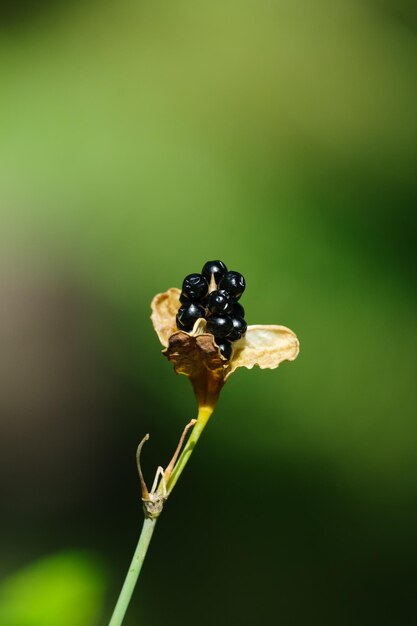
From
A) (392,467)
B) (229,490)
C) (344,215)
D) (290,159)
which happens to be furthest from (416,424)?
(290,159)

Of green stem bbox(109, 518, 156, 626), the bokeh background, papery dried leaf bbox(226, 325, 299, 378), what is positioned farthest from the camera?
the bokeh background

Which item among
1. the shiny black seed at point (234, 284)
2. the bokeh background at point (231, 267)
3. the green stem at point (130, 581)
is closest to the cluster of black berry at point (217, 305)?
the shiny black seed at point (234, 284)

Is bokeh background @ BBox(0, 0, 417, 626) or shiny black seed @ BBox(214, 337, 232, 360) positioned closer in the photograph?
shiny black seed @ BBox(214, 337, 232, 360)

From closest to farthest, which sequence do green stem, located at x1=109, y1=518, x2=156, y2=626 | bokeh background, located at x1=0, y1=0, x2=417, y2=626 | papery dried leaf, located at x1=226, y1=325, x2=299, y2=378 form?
green stem, located at x1=109, y1=518, x2=156, y2=626 < papery dried leaf, located at x1=226, y1=325, x2=299, y2=378 < bokeh background, located at x1=0, y1=0, x2=417, y2=626

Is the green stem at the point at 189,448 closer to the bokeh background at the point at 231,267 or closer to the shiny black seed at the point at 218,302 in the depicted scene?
the shiny black seed at the point at 218,302

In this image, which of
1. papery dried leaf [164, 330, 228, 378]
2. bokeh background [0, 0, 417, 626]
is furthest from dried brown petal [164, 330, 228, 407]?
bokeh background [0, 0, 417, 626]

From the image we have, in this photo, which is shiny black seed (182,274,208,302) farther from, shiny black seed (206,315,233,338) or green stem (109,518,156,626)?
green stem (109,518,156,626)

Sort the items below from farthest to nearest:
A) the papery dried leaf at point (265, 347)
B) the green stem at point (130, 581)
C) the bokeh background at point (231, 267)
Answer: the bokeh background at point (231, 267) → the papery dried leaf at point (265, 347) → the green stem at point (130, 581)

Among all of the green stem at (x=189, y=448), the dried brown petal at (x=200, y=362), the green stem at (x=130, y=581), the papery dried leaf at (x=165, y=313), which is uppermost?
the papery dried leaf at (x=165, y=313)
